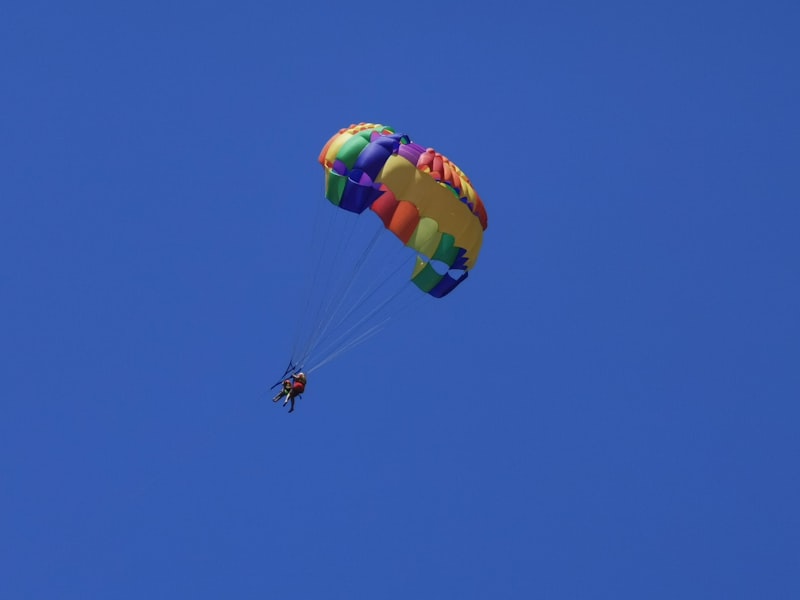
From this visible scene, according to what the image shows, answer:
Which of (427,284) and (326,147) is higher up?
(326,147)

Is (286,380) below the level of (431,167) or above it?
below

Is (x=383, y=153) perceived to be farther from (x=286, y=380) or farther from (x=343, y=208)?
(x=286, y=380)

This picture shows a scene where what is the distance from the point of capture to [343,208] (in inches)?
1387

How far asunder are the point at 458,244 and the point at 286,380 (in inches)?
179

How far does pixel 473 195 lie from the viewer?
3497 cm

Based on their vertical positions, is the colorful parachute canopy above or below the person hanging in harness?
above

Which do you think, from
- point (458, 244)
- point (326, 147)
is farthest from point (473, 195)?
point (326, 147)

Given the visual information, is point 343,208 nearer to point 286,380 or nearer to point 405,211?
point 405,211

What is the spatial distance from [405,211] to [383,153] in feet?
4.18

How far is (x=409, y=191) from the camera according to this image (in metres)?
34.5

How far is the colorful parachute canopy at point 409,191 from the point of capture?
34.4 metres

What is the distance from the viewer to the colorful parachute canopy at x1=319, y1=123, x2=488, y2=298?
34.4 m

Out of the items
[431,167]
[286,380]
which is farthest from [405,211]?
[286,380]

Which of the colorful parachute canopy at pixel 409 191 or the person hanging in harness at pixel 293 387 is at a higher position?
the colorful parachute canopy at pixel 409 191
